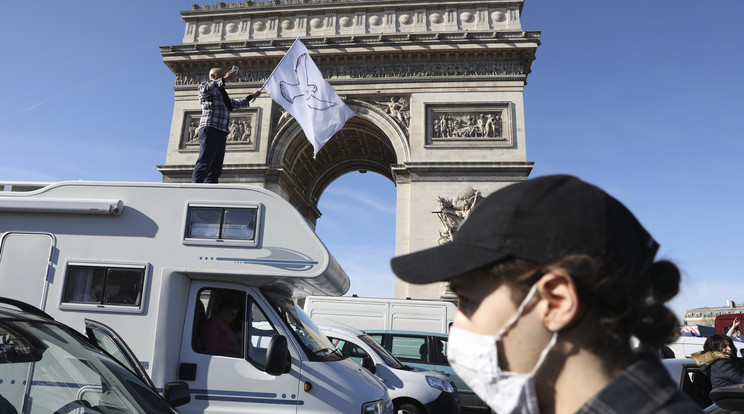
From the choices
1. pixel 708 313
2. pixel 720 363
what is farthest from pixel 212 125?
pixel 708 313

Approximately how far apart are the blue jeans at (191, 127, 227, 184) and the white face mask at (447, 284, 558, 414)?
5912 millimetres

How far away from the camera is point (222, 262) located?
4699 mm

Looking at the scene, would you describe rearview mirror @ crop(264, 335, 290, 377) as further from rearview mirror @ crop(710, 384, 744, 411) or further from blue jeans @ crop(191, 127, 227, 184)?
blue jeans @ crop(191, 127, 227, 184)

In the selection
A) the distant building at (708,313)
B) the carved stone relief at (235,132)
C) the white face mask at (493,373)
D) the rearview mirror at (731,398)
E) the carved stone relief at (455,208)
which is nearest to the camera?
the white face mask at (493,373)

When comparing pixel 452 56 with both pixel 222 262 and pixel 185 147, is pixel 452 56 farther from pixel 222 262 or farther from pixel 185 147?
pixel 222 262

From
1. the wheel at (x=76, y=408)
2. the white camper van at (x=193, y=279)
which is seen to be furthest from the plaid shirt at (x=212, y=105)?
the wheel at (x=76, y=408)

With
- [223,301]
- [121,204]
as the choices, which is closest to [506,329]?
[223,301]

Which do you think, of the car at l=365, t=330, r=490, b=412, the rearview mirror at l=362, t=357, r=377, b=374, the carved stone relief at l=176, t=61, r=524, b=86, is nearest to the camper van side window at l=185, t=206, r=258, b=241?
the rearview mirror at l=362, t=357, r=377, b=374

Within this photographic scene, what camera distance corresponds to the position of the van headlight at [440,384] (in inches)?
278

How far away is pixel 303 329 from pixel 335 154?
813 inches

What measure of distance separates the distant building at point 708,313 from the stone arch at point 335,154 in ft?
199

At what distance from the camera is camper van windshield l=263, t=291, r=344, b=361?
4.62m

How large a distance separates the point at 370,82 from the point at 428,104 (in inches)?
106

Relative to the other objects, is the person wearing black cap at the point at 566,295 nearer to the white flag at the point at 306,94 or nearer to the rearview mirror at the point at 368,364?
the rearview mirror at the point at 368,364
